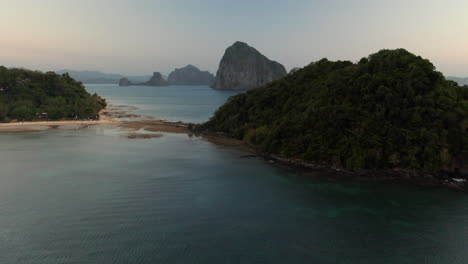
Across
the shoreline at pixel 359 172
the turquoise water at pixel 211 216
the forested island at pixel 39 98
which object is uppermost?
the forested island at pixel 39 98

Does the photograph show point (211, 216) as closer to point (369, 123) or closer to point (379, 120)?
point (369, 123)

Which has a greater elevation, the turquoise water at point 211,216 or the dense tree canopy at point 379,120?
the dense tree canopy at point 379,120

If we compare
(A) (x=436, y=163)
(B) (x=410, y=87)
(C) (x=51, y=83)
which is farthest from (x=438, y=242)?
(C) (x=51, y=83)

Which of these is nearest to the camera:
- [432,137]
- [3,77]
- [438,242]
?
[438,242]

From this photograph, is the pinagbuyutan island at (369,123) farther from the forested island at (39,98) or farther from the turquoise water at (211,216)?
the forested island at (39,98)

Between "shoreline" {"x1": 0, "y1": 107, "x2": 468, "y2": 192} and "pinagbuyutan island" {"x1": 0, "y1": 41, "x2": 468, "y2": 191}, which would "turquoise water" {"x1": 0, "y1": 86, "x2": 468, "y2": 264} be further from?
"pinagbuyutan island" {"x1": 0, "y1": 41, "x2": 468, "y2": 191}

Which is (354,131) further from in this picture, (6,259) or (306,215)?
(6,259)

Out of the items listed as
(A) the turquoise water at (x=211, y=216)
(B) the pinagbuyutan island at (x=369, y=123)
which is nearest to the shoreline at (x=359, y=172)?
(B) the pinagbuyutan island at (x=369, y=123)
